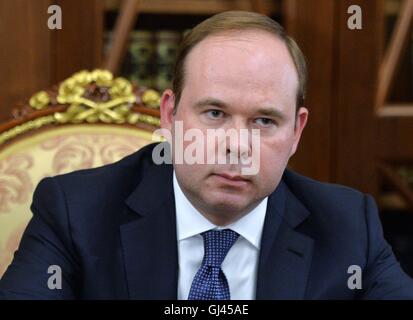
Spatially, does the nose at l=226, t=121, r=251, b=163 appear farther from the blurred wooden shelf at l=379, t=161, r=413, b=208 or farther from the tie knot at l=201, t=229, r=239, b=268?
the blurred wooden shelf at l=379, t=161, r=413, b=208

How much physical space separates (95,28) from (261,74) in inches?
42.9

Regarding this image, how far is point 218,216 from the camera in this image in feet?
4.28

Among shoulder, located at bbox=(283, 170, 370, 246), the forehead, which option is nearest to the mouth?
the forehead

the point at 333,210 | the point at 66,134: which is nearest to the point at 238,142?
the point at 333,210

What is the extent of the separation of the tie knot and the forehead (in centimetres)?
23

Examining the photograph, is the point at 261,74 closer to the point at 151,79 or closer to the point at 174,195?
the point at 174,195

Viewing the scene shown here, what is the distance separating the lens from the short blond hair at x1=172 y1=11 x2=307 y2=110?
128cm

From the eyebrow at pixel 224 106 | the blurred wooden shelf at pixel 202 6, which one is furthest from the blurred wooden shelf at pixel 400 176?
the eyebrow at pixel 224 106

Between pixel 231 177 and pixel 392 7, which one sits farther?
pixel 392 7

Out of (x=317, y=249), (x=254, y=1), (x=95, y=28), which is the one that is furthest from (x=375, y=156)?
(x=317, y=249)

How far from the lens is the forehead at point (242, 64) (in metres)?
1.20

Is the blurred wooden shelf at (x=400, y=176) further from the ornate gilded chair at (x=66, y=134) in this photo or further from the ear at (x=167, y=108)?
the ear at (x=167, y=108)

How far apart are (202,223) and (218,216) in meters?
0.03

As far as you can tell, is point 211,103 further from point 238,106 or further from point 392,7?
point 392,7
